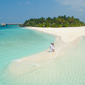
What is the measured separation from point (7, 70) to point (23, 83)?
6.18 feet

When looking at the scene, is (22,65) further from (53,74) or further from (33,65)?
(53,74)

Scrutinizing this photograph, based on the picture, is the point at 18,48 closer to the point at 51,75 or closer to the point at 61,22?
the point at 51,75

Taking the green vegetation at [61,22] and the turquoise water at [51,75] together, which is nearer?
the turquoise water at [51,75]

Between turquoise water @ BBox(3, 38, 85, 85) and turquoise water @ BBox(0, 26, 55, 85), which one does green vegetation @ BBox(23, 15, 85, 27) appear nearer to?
turquoise water @ BBox(0, 26, 55, 85)

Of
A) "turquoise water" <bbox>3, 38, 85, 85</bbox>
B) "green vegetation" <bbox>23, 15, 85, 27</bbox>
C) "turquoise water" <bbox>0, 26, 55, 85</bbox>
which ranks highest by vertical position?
"green vegetation" <bbox>23, 15, 85, 27</bbox>

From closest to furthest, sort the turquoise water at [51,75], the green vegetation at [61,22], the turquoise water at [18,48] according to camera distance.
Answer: the turquoise water at [51,75] < the turquoise water at [18,48] < the green vegetation at [61,22]

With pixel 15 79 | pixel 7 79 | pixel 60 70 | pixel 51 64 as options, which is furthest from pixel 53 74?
pixel 7 79

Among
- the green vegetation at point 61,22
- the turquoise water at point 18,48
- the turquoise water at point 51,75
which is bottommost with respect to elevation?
the turquoise water at point 51,75

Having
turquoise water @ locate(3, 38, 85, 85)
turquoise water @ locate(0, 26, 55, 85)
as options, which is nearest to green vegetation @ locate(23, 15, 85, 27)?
turquoise water @ locate(0, 26, 55, 85)

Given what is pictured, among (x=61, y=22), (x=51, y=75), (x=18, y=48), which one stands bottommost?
(x=51, y=75)

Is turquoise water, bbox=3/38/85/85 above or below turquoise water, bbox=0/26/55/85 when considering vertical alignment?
below

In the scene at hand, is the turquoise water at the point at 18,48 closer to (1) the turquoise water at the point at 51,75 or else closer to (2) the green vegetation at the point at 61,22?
(1) the turquoise water at the point at 51,75

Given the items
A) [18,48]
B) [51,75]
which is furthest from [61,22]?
[51,75]

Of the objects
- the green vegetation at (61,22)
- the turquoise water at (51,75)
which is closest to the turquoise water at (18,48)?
the turquoise water at (51,75)
